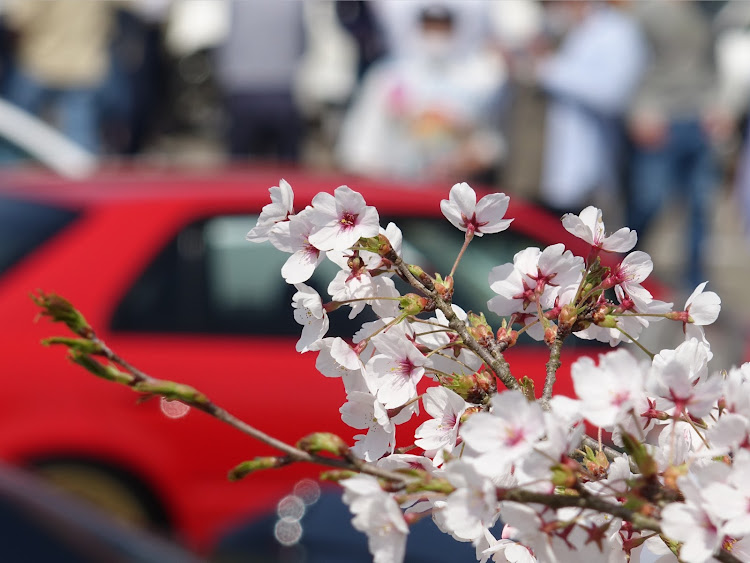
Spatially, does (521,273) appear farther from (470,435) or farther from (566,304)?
(470,435)

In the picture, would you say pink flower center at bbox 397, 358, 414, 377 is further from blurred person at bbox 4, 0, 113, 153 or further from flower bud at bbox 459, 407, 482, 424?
blurred person at bbox 4, 0, 113, 153

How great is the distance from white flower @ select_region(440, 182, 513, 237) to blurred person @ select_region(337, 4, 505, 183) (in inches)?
226

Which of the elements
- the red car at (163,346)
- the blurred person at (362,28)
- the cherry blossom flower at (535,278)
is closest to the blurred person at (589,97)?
the blurred person at (362,28)

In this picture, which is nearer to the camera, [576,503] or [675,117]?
[576,503]

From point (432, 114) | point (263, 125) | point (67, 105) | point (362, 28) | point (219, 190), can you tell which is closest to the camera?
point (219, 190)

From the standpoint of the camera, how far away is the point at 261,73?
790 cm

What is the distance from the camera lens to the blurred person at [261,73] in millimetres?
7852

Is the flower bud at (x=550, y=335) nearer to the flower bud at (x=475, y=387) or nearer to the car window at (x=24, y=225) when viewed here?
the flower bud at (x=475, y=387)

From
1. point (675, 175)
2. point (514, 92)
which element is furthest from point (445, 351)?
point (514, 92)

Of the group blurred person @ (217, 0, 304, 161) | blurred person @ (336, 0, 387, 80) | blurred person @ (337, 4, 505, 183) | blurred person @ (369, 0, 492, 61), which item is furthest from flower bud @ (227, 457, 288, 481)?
blurred person @ (336, 0, 387, 80)

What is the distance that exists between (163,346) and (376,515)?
11.5 ft

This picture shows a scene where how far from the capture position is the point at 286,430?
13.4 feet

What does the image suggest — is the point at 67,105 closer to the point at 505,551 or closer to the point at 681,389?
the point at 505,551

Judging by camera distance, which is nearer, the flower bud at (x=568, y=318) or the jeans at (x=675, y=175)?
the flower bud at (x=568, y=318)
